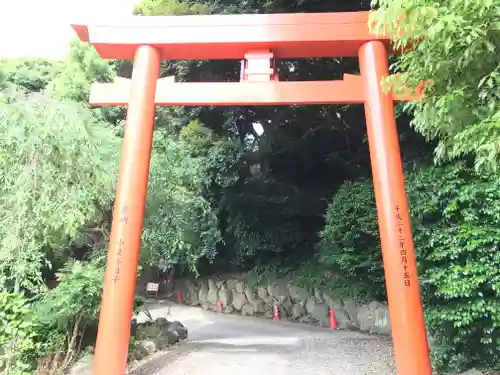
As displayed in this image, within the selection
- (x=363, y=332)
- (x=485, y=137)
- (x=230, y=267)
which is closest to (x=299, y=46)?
(x=485, y=137)

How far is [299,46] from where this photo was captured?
540 cm

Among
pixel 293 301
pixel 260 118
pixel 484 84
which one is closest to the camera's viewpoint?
pixel 484 84

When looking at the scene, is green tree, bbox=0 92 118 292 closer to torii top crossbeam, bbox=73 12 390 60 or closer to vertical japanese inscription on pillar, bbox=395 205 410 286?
torii top crossbeam, bbox=73 12 390 60

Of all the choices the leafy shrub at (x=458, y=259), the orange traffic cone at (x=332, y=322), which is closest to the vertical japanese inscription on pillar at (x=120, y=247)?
the leafy shrub at (x=458, y=259)

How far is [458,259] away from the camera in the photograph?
17.8ft

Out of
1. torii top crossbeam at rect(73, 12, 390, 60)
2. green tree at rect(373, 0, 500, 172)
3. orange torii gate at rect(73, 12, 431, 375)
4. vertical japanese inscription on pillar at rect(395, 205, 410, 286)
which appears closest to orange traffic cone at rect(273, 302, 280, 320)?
orange torii gate at rect(73, 12, 431, 375)

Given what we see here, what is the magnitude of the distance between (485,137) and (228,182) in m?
10.8

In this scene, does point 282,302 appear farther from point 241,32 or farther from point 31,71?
point 31,71

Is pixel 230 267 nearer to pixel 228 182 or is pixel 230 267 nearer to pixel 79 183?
pixel 228 182

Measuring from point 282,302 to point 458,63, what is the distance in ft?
38.2

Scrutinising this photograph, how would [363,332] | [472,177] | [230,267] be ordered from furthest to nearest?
[230,267]
[363,332]
[472,177]

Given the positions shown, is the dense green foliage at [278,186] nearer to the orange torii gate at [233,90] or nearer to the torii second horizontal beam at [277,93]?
the orange torii gate at [233,90]

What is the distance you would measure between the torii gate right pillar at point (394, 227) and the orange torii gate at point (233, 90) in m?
0.01

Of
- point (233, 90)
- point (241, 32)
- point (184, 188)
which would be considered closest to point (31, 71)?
point (184, 188)
